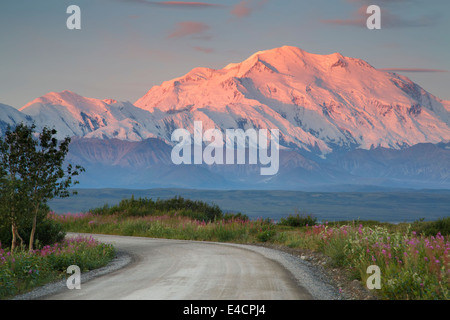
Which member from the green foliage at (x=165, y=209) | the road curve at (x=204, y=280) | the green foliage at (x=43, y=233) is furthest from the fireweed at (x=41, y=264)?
the green foliage at (x=165, y=209)

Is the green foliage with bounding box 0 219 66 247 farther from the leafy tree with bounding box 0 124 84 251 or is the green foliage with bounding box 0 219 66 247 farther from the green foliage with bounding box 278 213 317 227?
the green foliage with bounding box 278 213 317 227

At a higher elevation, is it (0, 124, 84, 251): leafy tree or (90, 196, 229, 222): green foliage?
(0, 124, 84, 251): leafy tree

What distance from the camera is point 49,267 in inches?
697

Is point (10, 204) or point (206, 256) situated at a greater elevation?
point (10, 204)

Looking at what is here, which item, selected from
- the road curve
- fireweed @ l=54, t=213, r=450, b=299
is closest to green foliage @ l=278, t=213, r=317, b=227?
fireweed @ l=54, t=213, r=450, b=299

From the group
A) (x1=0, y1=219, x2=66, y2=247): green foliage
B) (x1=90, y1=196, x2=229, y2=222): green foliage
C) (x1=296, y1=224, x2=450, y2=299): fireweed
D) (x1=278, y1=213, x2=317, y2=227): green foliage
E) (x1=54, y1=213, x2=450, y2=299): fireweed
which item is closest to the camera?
(x1=296, y1=224, x2=450, y2=299): fireweed

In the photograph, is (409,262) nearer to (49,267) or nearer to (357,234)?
(357,234)

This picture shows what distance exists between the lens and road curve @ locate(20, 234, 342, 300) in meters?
13.1

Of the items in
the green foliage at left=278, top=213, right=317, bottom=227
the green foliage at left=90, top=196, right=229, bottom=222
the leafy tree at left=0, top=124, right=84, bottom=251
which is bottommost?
the green foliage at left=278, top=213, right=317, bottom=227

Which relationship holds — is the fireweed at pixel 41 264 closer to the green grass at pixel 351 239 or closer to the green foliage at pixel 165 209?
the green grass at pixel 351 239
